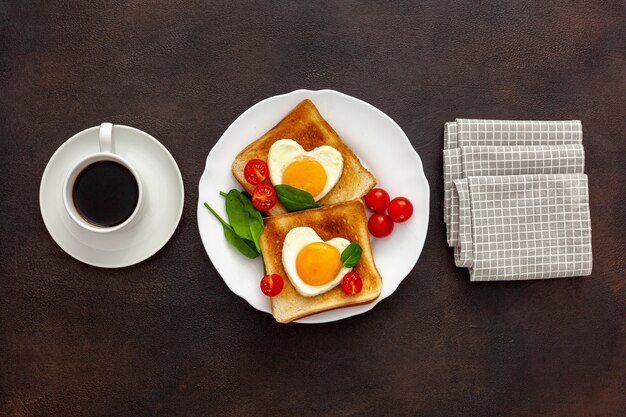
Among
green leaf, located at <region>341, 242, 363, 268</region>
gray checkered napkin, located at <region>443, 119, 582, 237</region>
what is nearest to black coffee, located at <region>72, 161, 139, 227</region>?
green leaf, located at <region>341, 242, 363, 268</region>

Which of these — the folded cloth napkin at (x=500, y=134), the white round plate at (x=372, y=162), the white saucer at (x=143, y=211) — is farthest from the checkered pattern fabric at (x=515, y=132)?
the white saucer at (x=143, y=211)

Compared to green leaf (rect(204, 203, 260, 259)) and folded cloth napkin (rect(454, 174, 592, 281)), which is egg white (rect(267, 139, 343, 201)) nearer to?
green leaf (rect(204, 203, 260, 259))

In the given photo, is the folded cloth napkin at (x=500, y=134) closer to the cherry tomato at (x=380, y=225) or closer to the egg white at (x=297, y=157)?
the cherry tomato at (x=380, y=225)

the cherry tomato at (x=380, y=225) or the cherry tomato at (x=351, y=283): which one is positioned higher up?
the cherry tomato at (x=380, y=225)

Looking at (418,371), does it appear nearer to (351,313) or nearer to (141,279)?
(351,313)

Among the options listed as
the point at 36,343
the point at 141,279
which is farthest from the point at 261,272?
the point at 36,343

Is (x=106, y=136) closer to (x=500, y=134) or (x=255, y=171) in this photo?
(x=255, y=171)
